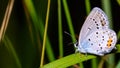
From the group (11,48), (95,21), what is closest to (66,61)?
(95,21)

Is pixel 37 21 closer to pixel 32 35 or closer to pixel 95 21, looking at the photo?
pixel 32 35

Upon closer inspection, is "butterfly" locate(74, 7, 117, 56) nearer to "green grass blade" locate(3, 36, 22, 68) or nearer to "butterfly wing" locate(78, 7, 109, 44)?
"butterfly wing" locate(78, 7, 109, 44)

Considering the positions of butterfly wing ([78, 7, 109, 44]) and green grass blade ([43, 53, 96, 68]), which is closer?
green grass blade ([43, 53, 96, 68])

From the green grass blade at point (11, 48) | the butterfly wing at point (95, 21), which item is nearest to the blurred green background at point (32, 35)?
the green grass blade at point (11, 48)

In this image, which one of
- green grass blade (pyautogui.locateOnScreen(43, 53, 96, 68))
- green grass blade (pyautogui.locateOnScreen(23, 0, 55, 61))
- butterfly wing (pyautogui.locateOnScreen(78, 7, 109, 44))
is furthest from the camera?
green grass blade (pyautogui.locateOnScreen(23, 0, 55, 61))

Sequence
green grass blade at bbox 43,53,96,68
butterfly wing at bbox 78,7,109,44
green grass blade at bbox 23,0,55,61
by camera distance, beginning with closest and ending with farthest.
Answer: green grass blade at bbox 43,53,96,68 < butterfly wing at bbox 78,7,109,44 < green grass blade at bbox 23,0,55,61

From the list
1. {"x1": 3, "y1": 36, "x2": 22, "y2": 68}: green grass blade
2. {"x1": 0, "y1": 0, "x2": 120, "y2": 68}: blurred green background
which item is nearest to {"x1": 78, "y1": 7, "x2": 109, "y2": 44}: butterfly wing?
{"x1": 0, "y1": 0, "x2": 120, "y2": 68}: blurred green background

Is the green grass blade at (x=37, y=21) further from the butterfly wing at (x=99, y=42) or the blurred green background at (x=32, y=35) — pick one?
the butterfly wing at (x=99, y=42)
